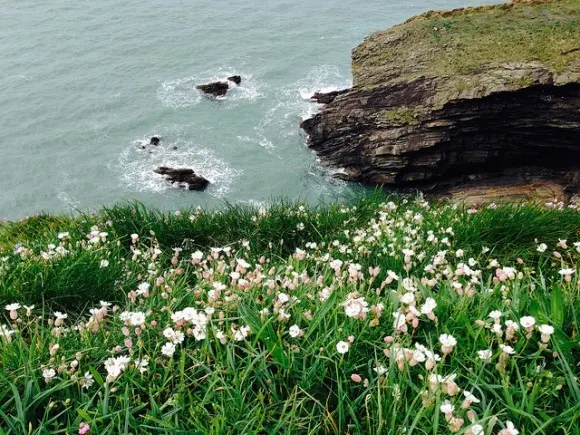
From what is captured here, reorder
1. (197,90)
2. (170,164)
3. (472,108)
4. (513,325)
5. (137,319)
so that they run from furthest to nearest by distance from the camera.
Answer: (197,90) → (170,164) → (472,108) → (137,319) → (513,325)

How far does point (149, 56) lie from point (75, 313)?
38940 mm

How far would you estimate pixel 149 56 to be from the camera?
39.9 meters

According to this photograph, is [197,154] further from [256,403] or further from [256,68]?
[256,403]

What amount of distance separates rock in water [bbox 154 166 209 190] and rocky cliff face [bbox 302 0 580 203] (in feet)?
22.9

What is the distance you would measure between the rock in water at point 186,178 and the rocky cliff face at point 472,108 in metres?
6.99

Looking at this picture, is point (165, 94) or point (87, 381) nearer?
point (87, 381)

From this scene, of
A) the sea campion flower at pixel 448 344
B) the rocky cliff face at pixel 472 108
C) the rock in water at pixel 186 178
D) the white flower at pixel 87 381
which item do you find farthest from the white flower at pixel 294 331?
the rock in water at pixel 186 178

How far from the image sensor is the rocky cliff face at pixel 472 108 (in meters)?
19.5

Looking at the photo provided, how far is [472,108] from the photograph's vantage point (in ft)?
65.6

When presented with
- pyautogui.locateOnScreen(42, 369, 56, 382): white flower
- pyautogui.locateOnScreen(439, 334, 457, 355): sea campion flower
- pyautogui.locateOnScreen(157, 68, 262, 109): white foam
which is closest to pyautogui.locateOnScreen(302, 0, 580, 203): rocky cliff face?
pyautogui.locateOnScreen(157, 68, 262, 109): white foam

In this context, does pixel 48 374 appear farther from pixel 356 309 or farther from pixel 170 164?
pixel 170 164

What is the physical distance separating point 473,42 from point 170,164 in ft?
56.7

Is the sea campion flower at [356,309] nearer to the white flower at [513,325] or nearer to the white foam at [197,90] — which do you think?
the white flower at [513,325]

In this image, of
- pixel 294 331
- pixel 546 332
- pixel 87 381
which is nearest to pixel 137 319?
pixel 87 381
